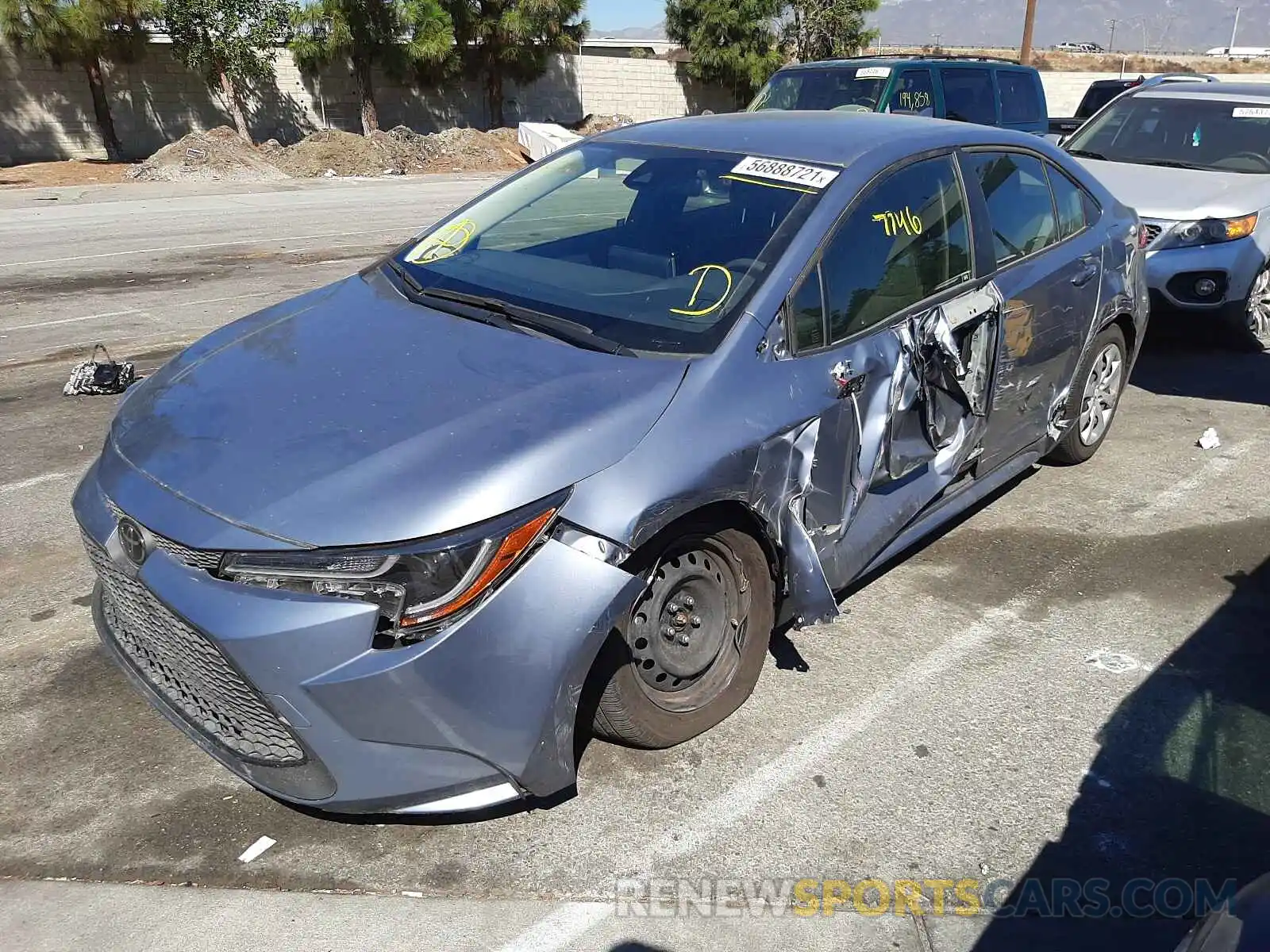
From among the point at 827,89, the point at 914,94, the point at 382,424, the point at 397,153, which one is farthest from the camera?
the point at 397,153

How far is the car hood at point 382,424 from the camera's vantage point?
252 centimetres

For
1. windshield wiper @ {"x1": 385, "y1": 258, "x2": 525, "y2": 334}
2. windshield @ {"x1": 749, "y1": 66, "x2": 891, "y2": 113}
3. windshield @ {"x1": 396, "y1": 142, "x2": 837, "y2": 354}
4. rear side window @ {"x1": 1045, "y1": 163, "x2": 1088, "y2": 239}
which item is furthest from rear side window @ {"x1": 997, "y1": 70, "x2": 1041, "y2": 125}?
windshield wiper @ {"x1": 385, "y1": 258, "x2": 525, "y2": 334}

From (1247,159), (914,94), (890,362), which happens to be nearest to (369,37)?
(914,94)

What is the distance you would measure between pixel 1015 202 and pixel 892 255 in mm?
1094

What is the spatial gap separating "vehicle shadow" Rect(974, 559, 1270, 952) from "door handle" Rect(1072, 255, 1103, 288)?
1.69m

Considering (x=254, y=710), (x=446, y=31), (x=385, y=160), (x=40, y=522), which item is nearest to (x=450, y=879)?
(x=254, y=710)

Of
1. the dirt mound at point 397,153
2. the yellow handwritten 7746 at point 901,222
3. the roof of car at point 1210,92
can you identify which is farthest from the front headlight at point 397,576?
the dirt mound at point 397,153

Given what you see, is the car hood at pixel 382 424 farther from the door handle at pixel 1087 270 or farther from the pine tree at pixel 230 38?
the pine tree at pixel 230 38

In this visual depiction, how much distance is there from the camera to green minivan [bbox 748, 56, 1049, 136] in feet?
38.0

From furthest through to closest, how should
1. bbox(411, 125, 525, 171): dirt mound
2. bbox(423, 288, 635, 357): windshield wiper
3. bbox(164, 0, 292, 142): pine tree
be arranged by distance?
bbox(411, 125, 525, 171): dirt mound < bbox(164, 0, 292, 142): pine tree < bbox(423, 288, 635, 357): windshield wiper

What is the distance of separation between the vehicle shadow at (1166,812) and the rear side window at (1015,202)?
173 cm

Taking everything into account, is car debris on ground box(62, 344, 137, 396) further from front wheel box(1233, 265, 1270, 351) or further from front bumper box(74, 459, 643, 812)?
front wheel box(1233, 265, 1270, 351)

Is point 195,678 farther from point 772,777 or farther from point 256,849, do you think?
point 772,777

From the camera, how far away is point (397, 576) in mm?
2459
